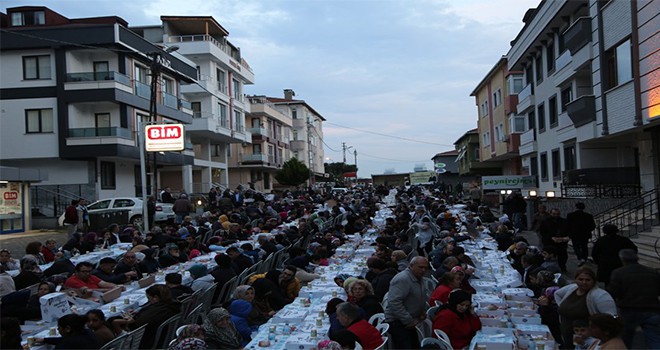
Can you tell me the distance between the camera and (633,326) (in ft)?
20.9

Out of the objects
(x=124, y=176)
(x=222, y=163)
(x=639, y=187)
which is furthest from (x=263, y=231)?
(x=222, y=163)

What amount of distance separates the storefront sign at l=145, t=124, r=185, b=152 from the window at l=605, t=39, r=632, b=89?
15392mm

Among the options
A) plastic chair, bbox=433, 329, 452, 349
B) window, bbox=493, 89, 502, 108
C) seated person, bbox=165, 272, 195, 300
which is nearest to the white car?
seated person, bbox=165, 272, 195, 300

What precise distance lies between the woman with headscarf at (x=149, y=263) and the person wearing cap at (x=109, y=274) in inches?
50.3

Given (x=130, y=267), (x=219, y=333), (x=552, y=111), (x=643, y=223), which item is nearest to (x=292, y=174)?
(x=552, y=111)

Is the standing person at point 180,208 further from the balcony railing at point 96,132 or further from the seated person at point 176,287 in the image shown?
the seated person at point 176,287

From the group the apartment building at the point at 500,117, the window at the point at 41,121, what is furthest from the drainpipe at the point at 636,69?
the window at the point at 41,121

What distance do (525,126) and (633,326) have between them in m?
27.1

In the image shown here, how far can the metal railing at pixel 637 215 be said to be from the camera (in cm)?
1502

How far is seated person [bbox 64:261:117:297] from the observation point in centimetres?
880

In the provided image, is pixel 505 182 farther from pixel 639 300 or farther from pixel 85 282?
pixel 85 282

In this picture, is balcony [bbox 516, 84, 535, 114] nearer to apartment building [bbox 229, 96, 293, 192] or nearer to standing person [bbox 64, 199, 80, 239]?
standing person [bbox 64, 199, 80, 239]

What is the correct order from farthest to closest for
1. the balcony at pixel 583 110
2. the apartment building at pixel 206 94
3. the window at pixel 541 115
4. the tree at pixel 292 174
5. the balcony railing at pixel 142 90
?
1. the tree at pixel 292 174
2. the apartment building at pixel 206 94
3. the balcony railing at pixel 142 90
4. the window at pixel 541 115
5. the balcony at pixel 583 110

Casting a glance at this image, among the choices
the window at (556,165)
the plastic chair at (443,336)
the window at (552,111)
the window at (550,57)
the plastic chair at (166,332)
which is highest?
the window at (550,57)
